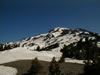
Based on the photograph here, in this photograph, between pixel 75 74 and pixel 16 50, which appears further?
pixel 16 50

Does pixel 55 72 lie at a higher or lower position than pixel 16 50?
lower

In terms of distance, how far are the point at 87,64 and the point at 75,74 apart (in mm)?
16177

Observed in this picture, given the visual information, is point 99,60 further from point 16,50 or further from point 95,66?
point 16,50

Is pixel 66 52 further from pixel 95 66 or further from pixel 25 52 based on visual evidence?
pixel 95 66

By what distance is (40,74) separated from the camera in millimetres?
55812

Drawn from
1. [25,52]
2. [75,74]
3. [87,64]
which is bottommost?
[75,74]

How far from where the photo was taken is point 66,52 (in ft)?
413

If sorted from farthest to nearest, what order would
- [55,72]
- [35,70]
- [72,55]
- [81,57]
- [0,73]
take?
[72,55] < [81,57] < [35,70] < [0,73] < [55,72]

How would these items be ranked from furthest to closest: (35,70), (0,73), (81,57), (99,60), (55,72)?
(81,57), (35,70), (0,73), (55,72), (99,60)

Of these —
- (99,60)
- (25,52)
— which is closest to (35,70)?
(99,60)

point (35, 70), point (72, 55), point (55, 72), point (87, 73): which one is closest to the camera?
point (87, 73)

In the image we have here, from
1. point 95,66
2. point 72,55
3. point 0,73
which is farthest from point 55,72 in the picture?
point 72,55

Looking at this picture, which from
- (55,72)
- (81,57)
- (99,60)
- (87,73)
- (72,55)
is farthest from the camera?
(72,55)

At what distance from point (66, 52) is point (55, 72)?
8020 cm
